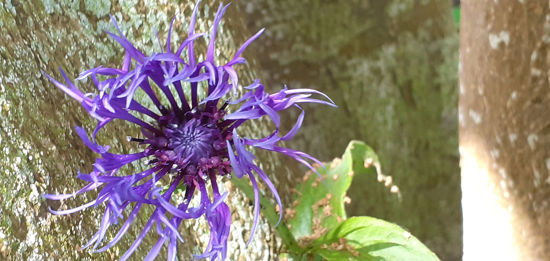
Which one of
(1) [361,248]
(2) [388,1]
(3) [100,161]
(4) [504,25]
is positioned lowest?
(1) [361,248]

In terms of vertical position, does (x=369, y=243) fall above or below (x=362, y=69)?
below

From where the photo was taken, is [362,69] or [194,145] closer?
[194,145]

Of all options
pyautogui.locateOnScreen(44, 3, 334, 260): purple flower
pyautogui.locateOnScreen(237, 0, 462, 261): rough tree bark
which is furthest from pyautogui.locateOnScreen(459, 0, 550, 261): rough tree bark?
pyautogui.locateOnScreen(237, 0, 462, 261): rough tree bark

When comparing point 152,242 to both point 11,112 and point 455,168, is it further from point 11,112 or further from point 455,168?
point 455,168

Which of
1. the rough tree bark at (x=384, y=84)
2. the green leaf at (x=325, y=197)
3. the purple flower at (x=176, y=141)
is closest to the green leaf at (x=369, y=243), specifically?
the green leaf at (x=325, y=197)

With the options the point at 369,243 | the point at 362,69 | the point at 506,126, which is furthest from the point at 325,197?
the point at 362,69

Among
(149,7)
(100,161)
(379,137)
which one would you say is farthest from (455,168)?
(100,161)

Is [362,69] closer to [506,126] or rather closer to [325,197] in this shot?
[325,197]
